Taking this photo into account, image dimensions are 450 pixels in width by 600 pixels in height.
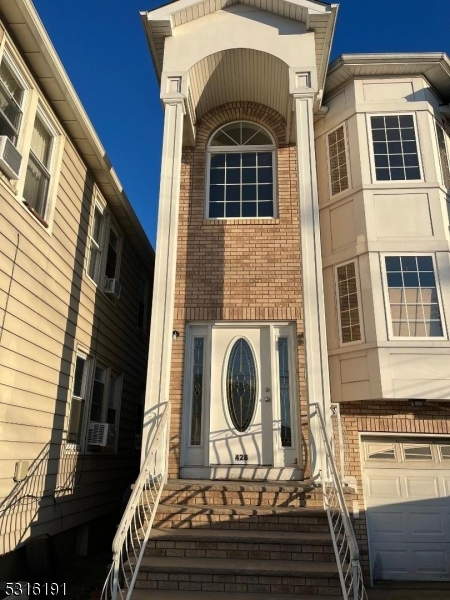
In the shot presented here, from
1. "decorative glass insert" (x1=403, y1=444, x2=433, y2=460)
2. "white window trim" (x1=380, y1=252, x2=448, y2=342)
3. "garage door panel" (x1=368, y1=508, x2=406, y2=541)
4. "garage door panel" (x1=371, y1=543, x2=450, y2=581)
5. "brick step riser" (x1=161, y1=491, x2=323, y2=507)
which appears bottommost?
"garage door panel" (x1=371, y1=543, x2=450, y2=581)

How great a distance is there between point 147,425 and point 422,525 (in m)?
4.14

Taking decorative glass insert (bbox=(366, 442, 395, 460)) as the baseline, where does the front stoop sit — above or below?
below

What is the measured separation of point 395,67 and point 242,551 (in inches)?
301

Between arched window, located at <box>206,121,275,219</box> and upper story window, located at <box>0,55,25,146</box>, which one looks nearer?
upper story window, located at <box>0,55,25,146</box>

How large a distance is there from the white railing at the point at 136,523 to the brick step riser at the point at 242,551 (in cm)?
24

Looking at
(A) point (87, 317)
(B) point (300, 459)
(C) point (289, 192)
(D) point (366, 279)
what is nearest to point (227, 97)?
(C) point (289, 192)

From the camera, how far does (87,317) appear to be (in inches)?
278

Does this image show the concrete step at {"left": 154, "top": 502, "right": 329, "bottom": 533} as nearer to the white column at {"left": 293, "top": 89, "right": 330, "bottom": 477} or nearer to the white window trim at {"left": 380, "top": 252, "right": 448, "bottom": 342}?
the white column at {"left": 293, "top": 89, "right": 330, "bottom": 477}

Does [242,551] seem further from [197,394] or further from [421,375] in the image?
[421,375]

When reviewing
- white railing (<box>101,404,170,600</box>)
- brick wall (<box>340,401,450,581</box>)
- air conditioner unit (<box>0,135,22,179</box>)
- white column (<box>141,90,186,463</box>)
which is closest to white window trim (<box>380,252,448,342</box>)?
brick wall (<box>340,401,450,581</box>)

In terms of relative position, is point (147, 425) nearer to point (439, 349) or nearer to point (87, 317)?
point (87, 317)

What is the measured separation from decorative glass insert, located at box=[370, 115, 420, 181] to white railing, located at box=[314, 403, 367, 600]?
4251 millimetres

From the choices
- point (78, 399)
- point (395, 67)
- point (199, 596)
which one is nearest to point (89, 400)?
point (78, 399)

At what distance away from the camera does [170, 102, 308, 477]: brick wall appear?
655 centimetres
